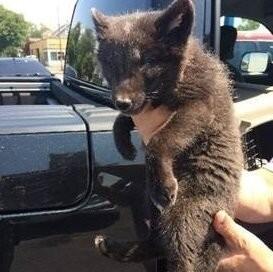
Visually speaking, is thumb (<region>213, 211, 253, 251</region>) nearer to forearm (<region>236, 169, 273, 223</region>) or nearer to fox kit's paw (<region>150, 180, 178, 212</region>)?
fox kit's paw (<region>150, 180, 178, 212</region>)

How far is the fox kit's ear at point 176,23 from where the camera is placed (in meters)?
1.94

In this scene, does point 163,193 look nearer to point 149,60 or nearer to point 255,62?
point 149,60

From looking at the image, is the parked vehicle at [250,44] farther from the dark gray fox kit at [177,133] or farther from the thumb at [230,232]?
the thumb at [230,232]

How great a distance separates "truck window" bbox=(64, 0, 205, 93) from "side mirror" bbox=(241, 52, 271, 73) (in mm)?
1517

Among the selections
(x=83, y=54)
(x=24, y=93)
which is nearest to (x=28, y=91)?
(x=24, y=93)

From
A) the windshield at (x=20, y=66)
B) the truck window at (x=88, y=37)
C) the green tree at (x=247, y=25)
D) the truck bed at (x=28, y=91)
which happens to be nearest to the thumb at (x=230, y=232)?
the truck window at (x=88, y=37)

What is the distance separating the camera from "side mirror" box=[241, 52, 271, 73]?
4660 mm

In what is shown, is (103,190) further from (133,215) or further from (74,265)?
(74,265)

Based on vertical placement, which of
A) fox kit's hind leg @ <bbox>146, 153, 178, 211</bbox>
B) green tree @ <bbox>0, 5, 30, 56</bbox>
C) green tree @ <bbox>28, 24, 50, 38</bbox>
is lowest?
green tree @ <bbox>28, 24, 50, 38</bbox>

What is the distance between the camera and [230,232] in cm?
214

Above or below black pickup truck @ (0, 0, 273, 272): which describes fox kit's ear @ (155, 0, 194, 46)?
above

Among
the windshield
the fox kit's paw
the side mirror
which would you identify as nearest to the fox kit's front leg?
the fox kit's paw

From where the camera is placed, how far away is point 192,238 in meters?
2.18

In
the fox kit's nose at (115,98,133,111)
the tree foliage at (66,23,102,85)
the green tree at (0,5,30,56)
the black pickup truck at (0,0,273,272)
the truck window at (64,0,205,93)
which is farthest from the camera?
the green tree at (0,5,30,56)
